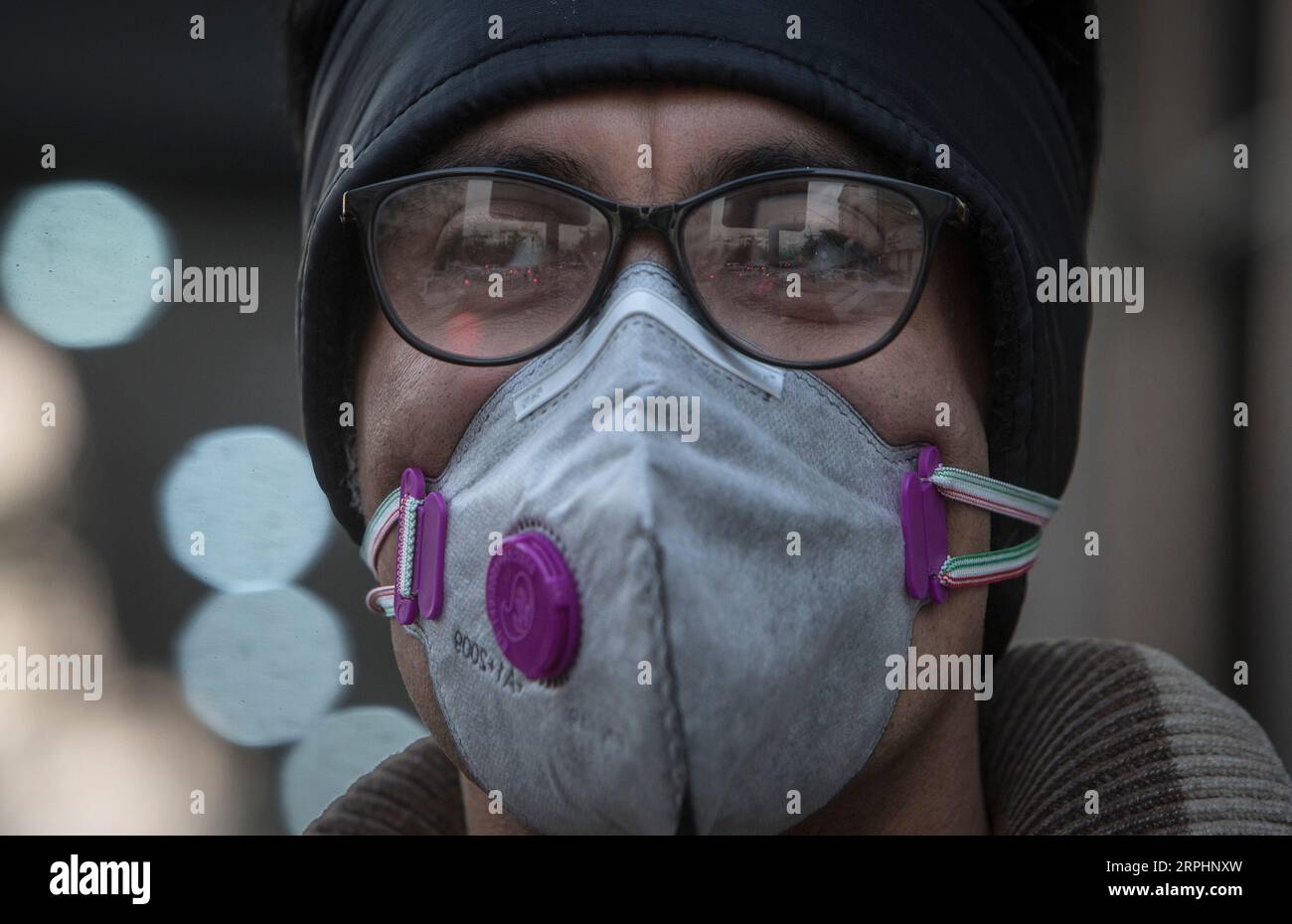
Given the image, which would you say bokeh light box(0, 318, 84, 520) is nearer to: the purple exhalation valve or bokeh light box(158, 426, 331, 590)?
bokeh light box(158, 426, 331, 590)

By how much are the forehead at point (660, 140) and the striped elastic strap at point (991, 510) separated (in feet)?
1.27

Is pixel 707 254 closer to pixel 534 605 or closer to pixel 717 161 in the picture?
pixel 717 161

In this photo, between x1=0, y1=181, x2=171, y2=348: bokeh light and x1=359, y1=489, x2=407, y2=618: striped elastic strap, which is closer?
x1=359, y1=489, x2=407, y2=618: striped elastic strap

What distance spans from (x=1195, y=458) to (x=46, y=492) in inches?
114

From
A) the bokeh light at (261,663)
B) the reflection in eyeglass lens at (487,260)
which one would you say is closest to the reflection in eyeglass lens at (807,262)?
the reflection in eyeglass lens at (487,260)

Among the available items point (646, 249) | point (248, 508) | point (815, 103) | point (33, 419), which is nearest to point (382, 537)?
point (646, 249)

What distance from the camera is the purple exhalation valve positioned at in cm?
97

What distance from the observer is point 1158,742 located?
1.38 m

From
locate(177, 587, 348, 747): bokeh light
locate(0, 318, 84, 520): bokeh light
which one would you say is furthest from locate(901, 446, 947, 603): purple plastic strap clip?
locate(0, 318, 84, 520): bokeh light

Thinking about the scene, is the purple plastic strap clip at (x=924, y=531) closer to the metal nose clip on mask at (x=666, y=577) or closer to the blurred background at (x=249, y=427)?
the metal nose clip on mask at (x=666, y=577)

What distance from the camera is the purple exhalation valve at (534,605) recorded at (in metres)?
0.97

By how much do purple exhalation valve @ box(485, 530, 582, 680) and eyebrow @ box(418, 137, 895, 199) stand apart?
429mm

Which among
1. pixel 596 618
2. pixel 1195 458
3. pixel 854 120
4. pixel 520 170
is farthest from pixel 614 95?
pixel 1195 458
